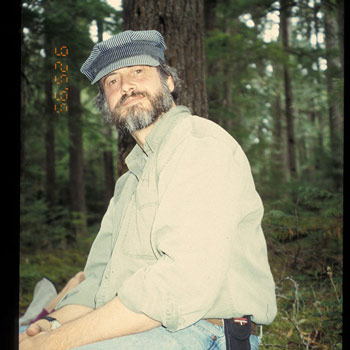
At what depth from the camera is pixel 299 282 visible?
424 centimetres

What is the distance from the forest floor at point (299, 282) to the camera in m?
3.17

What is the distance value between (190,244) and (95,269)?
116 cm

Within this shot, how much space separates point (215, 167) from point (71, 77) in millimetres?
3622

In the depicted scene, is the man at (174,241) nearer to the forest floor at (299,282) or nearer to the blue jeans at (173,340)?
the blue jeans at (173,340)

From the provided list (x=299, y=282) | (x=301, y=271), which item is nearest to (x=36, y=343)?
(x=299, y=282)

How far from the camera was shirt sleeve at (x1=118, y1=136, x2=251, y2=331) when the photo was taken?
1604mm

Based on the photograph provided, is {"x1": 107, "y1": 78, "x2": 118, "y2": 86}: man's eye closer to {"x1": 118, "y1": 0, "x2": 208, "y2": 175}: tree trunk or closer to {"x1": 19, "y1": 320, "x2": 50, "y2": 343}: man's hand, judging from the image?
{"x1": 118, "y1": 0, "x2": 208, "y2": 175}: tree trunk

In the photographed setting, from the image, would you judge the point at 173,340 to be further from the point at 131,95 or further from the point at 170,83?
the point at 170,83

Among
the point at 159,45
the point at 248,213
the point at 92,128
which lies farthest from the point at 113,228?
the point at 92,128

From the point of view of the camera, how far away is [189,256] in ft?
5.26

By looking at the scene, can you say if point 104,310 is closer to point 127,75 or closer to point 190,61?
point 127,75

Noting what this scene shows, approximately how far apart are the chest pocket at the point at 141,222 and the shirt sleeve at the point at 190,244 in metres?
0.20

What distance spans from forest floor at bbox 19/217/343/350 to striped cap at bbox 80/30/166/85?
208cm

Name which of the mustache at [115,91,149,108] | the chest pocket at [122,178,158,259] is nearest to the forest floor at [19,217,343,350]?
the chest pocket at [122,178,158,259]
